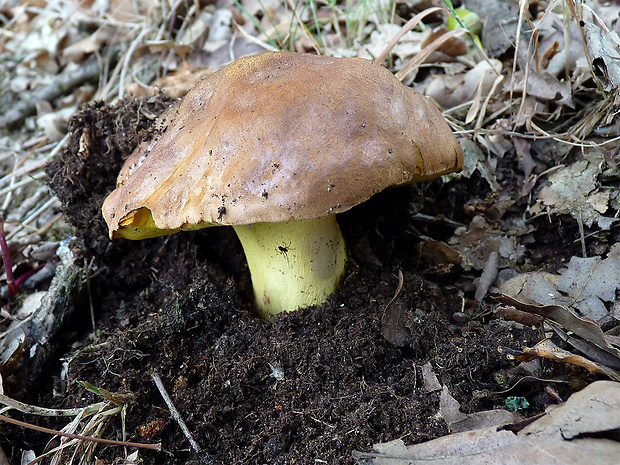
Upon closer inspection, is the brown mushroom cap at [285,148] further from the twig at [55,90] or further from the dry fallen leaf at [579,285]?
the twig at [55,90]

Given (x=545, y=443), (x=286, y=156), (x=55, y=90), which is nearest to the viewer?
(x=545, y=443)

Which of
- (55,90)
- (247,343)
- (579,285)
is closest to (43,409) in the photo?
(247,343)

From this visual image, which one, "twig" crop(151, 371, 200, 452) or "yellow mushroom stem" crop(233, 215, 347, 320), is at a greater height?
"yellow mushroom stem" crop(233, 215, 347, 320)

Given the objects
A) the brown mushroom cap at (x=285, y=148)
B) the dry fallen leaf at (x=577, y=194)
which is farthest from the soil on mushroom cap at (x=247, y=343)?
the dry fallen leaf at (x=577, y=194)

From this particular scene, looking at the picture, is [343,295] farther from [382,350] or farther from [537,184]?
[537,184]

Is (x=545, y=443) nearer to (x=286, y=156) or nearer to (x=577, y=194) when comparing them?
(x=286, y=156)

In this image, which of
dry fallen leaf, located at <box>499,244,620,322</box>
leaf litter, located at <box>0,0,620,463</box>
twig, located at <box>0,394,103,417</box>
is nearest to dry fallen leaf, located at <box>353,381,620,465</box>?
leaf litter, located at <box>0,0,620,463</box>

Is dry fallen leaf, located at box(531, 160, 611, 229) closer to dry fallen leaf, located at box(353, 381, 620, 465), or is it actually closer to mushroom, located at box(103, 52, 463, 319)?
mushroom, located at box(103, 52, 463, 319)
